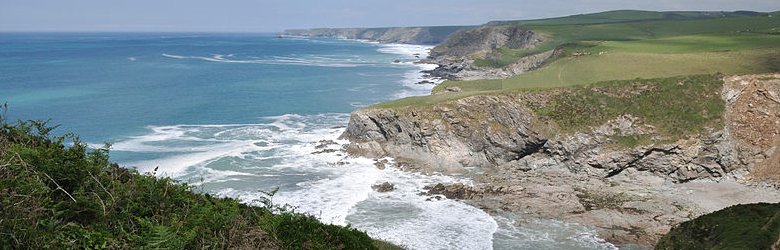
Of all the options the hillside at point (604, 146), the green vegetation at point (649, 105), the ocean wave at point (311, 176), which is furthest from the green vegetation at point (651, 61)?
the ocean wave at point (311, 176)

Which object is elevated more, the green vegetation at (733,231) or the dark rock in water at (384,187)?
the green vegetation at (733,231)

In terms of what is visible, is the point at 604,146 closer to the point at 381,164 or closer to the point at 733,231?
the point at 381,164

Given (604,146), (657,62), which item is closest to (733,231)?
(604,146)

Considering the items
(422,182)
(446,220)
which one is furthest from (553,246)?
(422,182)

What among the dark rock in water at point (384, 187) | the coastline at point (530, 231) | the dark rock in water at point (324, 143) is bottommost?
the coastline at point (530, 231)

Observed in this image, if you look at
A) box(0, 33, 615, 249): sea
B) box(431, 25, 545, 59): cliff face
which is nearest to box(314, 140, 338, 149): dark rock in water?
box(0, 33, 615, 249): sea

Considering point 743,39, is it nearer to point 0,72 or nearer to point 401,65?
point 401,65

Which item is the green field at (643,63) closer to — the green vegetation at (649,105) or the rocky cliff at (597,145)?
the rocky cliff at (597,145)
